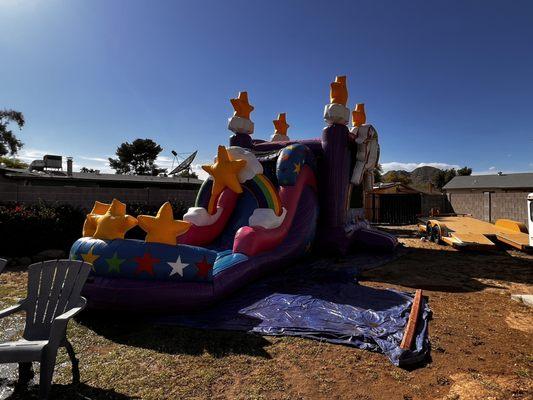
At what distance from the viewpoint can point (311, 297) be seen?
5.03 metres

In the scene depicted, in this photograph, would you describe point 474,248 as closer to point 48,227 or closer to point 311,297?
point 311,297

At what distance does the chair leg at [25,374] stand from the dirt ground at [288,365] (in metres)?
0.12

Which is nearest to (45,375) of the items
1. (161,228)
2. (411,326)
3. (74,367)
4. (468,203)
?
(74,367)

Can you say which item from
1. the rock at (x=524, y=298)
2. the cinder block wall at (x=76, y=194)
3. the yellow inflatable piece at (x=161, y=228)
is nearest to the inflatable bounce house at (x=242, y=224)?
the yellow inflatable piece at (x=161, y=228)

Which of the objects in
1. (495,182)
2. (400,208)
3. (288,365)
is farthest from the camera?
(495,182)

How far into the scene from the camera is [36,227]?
28.7 feet

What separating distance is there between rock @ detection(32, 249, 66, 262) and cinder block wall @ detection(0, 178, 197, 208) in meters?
2.33

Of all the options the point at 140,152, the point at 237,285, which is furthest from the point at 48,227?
the point at 140,152

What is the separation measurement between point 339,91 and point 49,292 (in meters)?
7.34

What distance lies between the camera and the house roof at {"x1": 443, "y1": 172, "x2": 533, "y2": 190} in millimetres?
32578

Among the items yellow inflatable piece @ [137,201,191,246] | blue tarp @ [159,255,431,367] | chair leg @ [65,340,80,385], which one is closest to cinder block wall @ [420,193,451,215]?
blue tarp @ [159,255,431,367]

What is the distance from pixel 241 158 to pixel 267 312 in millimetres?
3727

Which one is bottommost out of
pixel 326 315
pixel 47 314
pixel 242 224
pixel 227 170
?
pixel 326 315

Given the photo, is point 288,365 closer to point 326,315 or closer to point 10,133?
point 326,315
